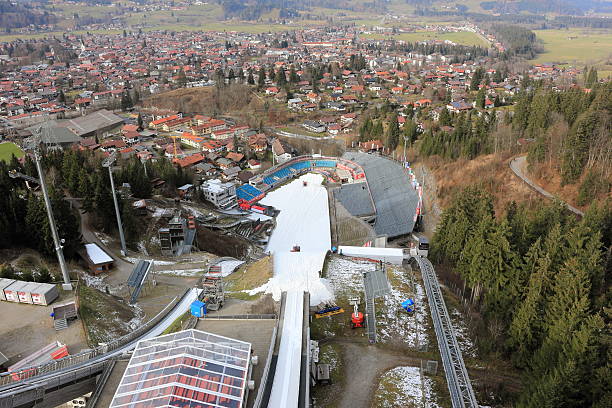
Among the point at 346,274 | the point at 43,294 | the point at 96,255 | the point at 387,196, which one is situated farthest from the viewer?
the point at 387,196

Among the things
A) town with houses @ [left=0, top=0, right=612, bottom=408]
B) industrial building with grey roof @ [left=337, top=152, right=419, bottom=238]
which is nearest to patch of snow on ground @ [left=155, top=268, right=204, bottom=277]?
town with houses @ [left=0, top=0, right=612, bottom=408]

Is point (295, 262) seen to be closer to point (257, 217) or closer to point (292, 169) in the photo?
point (257, 217)

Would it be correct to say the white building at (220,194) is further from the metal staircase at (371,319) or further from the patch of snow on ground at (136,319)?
the metal staircase at (371,319)

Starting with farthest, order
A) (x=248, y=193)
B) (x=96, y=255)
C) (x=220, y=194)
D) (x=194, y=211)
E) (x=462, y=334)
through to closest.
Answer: (x=248, y=193)
(x=220, y=194)
(x=194, y=211)
(x=96, y=255)
(x=462, y=334)

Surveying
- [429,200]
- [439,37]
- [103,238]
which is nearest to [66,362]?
[103,238]

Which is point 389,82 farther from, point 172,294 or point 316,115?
point 172,294

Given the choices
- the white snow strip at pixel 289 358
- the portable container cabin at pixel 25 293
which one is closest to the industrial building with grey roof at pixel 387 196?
the white snow strip at pixel 289 358

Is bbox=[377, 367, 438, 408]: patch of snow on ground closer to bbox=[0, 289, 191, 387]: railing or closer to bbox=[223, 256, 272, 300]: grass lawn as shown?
bbox=[223, 256, 272, 300]: grass lawn

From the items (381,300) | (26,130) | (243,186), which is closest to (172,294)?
(381,300)
